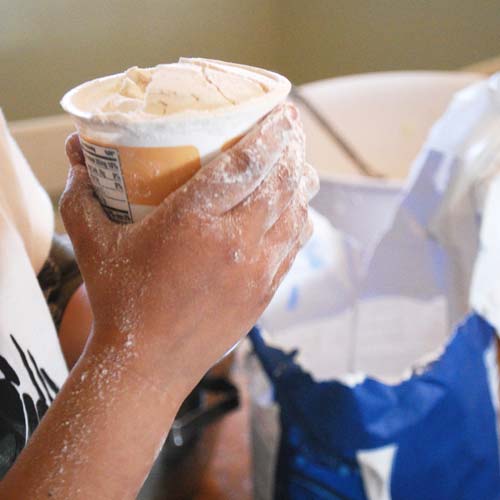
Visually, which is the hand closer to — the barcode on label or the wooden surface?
the barcode on label

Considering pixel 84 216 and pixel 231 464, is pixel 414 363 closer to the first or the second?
pixel 231 464

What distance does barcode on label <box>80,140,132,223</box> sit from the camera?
0.38 meters

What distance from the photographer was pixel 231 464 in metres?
1.18

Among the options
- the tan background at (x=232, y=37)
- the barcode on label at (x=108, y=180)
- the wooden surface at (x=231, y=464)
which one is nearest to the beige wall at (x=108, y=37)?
the tan background at (x=232, y=37)

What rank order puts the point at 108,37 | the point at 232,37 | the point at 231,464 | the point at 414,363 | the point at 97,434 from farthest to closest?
the point at 231,464, the point at 414,363, the point at 232,37, the point at 108,37, the point at 97,434

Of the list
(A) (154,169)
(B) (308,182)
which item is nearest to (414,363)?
(B) (308,182)

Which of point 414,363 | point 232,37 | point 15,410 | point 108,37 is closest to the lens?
point 15,410

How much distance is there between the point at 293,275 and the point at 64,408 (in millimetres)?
848

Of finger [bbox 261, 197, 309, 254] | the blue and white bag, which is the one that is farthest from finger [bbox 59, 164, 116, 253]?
the blue and white bag

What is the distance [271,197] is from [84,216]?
124 mm

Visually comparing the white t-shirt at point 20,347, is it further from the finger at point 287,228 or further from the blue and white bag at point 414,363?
the blue and white bag at point 414,363

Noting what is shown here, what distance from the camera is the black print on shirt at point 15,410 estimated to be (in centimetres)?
44

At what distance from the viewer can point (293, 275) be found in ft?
3.87

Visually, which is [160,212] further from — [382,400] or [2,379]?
[382,400]
